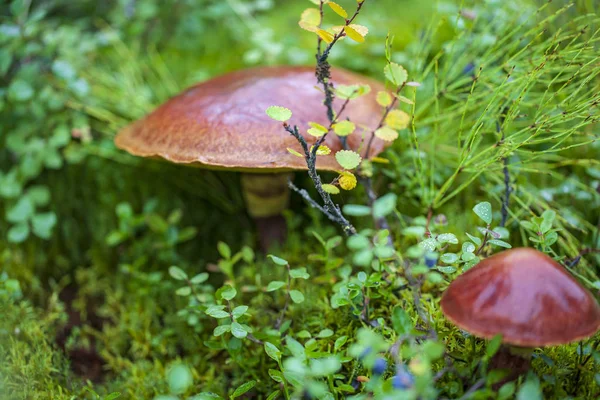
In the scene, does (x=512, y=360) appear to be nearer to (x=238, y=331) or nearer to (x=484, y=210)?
(x=484, y=210)

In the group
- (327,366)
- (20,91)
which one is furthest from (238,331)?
(20,91)

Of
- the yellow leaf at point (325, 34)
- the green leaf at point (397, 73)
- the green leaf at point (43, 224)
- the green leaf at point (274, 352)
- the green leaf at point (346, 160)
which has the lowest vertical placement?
the green leaf at point (43, 224)

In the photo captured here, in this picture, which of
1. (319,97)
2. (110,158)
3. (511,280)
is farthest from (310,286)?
(110,158)

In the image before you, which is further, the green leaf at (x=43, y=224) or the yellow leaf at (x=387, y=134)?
the green leaf at (x=43, y=224)

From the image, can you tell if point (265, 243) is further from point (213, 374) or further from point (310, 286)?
point (213, 374)

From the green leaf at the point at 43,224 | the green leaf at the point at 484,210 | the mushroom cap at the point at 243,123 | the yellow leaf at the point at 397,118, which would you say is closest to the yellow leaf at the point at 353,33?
the yellow leaf at the point at 397,118

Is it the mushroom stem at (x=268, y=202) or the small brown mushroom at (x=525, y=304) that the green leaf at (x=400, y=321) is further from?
the mushroom stem at (x=268, y=202)

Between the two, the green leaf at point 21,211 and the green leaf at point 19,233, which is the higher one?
the green leaf at point 21,211

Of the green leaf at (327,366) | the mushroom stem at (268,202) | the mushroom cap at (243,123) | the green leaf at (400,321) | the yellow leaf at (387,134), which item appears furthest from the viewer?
the mushroom stem at (268,202)
